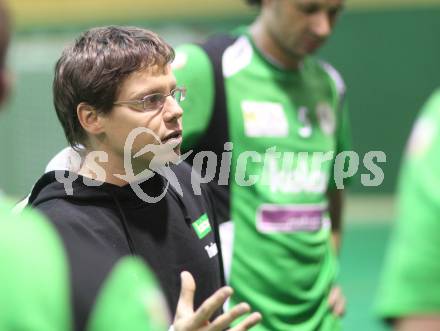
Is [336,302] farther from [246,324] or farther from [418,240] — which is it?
[418,240]

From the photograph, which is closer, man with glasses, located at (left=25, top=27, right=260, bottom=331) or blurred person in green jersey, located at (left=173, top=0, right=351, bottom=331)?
man with glasses, located at (left=25, top=27, right=260, bottom=331)

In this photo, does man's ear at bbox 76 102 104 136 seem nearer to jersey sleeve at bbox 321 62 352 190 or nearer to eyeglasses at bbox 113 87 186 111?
eyeglasses at bbox 113 87 186 111

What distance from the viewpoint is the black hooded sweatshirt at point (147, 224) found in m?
1.90

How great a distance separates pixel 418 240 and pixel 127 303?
1.18 ft

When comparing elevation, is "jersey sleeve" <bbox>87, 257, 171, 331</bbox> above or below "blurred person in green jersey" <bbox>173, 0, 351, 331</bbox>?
above

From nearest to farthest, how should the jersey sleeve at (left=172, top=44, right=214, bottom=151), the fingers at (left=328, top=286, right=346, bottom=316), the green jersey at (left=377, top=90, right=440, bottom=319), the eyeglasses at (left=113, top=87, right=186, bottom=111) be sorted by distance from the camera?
1. the green jersey at (left=377, top=90, right=440, bottom=319)
2. the eyeglasses at (left=113, top=87, right=186, bottom=111)
3. the jersey sleeve at (left=172, top=44, right=214, bottom=151)
4. the fingers at (left=328, top=286, right=346, bottom=316)

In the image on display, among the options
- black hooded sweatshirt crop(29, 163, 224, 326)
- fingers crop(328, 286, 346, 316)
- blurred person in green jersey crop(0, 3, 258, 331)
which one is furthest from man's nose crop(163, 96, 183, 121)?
fingers crop(328, 286, 346, 316)

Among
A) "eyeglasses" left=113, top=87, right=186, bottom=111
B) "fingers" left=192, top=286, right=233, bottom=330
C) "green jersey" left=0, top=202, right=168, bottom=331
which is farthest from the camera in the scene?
"eyeglasses" left=113, top=87, right=186, bottom=111

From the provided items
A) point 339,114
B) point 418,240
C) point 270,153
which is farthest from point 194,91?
point 418,240

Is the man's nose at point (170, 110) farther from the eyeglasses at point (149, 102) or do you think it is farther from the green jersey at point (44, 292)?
the green jersey at point (44, 292)

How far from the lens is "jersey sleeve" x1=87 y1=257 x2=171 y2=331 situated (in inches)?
43.2

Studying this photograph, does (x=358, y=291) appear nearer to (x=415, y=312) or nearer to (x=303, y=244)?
(x=303, y=244)

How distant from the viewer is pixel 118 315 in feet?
3.60

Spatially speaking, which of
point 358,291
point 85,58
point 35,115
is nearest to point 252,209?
point 85,58
